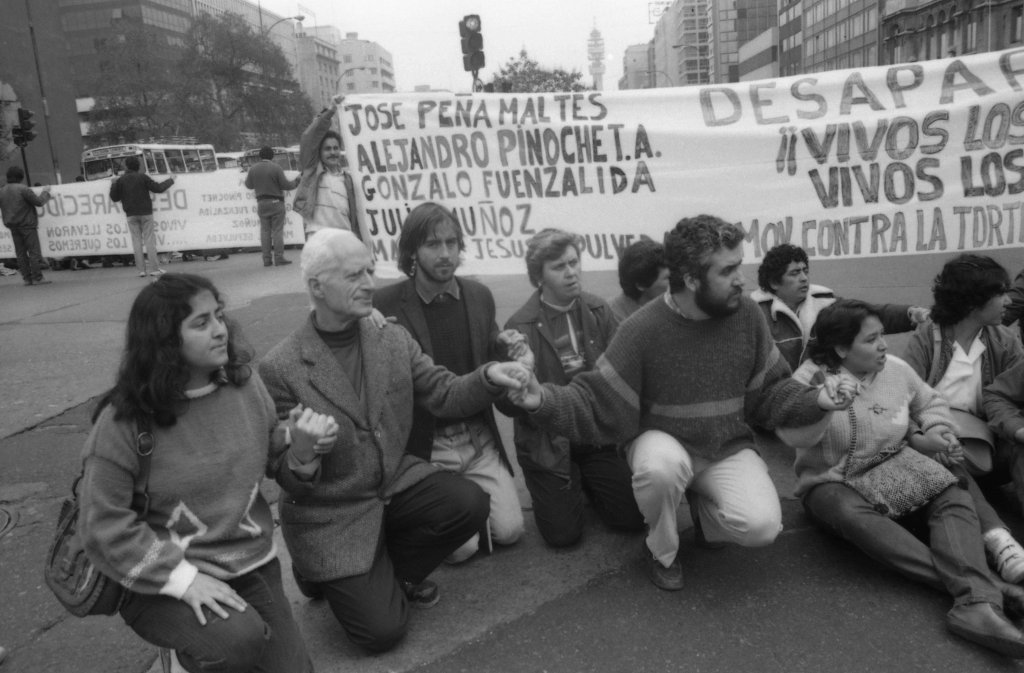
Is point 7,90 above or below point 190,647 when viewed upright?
above

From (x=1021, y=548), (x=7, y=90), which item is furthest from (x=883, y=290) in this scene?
(x=7, y=90)

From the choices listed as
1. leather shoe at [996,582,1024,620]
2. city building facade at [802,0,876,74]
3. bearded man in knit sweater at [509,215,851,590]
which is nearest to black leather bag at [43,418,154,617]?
bearded man in knit sweater at [509,215,851,590]

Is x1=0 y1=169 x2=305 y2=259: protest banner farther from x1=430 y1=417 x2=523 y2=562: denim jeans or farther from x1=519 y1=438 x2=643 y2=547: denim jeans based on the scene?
x1=519 y1=438 x2=643 y2=547: denim jeans

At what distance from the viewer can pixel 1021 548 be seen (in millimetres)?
3020

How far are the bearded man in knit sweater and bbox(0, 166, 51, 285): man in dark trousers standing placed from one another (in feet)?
42.9

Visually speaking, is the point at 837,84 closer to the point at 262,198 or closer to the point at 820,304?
the point at 820,304

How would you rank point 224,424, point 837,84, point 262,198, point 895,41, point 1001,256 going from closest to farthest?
1. point 224,424
2. point 837,84
3. point 1001,256
4. point 262,198
5. point 895,41

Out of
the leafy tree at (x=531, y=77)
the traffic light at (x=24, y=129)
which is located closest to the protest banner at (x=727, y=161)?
the traffic light at (x=24, y=129)

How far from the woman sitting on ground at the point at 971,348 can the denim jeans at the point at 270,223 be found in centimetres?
1114

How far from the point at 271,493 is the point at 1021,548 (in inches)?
130

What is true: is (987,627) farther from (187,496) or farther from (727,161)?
(727,161)

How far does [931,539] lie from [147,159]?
86.6 ft

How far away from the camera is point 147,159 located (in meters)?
25.4

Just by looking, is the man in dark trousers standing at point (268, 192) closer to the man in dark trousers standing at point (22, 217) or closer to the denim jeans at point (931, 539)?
the man in dark trousers standing at point (22, 217)
